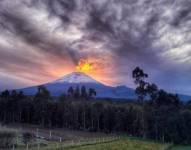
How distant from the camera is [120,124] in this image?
9788cm

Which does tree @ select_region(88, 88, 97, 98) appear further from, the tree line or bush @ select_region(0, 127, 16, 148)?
bush @ select_region(0, 127, 16, 148)

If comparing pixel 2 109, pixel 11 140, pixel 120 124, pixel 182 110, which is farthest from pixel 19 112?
pixel 11 140

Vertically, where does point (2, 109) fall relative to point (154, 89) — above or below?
below

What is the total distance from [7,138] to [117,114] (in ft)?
193

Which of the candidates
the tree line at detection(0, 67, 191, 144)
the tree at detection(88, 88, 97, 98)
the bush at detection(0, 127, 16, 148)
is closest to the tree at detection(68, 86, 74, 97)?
the tree at detection(88, 88, 97, 98)

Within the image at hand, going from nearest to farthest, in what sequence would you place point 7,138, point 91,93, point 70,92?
point 7,138, point 91,93, point 70,92

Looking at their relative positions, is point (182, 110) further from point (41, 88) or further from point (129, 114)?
point (41, 88)

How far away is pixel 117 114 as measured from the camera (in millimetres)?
99062

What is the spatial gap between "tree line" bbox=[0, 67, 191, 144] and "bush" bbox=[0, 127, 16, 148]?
52801 mm

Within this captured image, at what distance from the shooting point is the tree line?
292ft

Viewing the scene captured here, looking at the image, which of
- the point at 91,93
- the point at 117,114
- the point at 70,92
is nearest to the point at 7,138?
the point at 117,114

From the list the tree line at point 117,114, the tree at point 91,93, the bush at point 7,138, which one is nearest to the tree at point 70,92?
the tree at point 91,93

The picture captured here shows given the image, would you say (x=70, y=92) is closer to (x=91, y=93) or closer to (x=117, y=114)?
(x=91, y=93)

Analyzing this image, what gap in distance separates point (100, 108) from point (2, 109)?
39.7 meters
